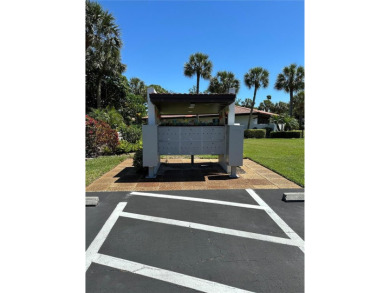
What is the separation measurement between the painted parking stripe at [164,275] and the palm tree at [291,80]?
33381 mm

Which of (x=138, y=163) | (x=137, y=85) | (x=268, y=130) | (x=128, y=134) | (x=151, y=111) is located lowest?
(x=138, y=163)

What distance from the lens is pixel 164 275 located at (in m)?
2.36

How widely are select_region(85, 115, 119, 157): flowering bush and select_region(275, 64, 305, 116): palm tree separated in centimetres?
2771

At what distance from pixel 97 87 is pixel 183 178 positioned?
74.7ft

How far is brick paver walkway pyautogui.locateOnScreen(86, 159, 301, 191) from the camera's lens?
5812 mm

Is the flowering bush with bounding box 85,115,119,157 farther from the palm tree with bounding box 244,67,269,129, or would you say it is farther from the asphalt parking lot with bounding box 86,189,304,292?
the palm tree with bounding box 244,67,269,129

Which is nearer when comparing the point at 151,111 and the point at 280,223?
the point at 280,223

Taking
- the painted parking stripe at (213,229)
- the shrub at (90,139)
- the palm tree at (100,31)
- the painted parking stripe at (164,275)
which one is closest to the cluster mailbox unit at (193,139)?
the painted parking stripe at (213,229)

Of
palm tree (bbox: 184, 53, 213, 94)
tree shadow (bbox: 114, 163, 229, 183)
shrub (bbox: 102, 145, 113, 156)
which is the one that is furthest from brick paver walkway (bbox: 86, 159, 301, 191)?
palm tree (bbox: 184, 53, 213, 94)

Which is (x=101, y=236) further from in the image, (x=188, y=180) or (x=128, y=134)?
(x=128, y=134)

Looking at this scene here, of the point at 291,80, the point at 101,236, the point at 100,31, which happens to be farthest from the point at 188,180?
the point at 291,80

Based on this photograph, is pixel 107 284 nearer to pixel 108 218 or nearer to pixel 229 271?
pixel 229 271

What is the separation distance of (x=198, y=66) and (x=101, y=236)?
25.8 meters

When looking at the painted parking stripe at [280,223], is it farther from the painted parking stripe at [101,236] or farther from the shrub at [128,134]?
the shrub at [128,134]
